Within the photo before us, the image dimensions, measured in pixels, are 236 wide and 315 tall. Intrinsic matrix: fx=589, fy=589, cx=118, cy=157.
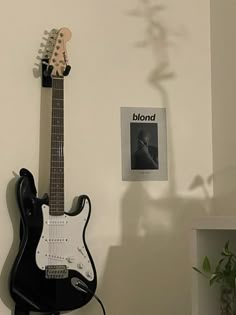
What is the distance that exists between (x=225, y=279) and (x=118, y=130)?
0.62 m

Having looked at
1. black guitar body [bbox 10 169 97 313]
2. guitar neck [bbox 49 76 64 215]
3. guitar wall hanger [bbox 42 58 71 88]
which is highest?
guitar wall hanger [bbox 42 58 71 88]

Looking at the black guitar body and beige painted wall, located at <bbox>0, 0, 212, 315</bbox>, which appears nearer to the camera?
the black guitar body

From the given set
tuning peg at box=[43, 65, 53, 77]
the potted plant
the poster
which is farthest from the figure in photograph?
the potted plant

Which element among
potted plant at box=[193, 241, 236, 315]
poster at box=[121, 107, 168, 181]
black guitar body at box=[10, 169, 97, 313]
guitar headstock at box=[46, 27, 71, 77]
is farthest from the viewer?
poster at box=[121, 107, 168, 181]

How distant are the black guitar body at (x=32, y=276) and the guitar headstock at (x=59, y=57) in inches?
12.6

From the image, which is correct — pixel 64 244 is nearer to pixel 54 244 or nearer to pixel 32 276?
pixel 54 244

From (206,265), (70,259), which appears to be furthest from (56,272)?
(206,265)

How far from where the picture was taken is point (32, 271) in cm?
171

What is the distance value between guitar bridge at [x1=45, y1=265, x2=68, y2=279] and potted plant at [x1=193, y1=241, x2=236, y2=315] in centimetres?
41

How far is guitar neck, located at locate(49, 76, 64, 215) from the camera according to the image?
175cm

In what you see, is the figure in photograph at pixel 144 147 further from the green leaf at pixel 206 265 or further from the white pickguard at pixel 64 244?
the green leaf at pixel 206 265

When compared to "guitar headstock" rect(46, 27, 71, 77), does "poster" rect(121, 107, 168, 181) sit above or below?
below

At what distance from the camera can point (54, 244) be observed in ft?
5.71

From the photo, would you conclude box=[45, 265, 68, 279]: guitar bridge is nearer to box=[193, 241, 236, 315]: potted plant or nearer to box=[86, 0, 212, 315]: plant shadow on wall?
box=[86, 0, 212, 315]: plant shadow on wall
